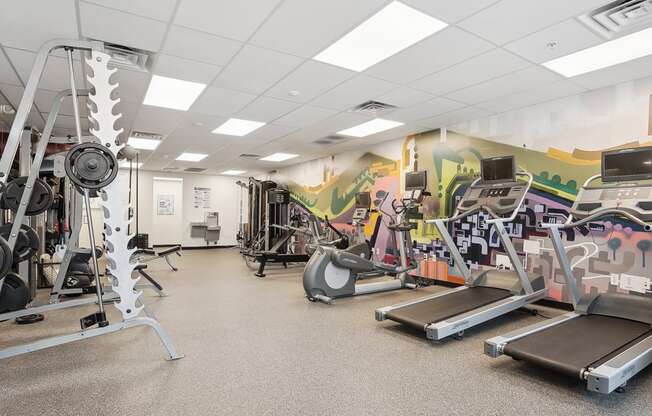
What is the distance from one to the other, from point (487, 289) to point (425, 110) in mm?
2525

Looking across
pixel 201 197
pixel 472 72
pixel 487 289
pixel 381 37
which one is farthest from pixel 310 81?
pixel 201 197

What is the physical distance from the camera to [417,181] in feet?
18.5

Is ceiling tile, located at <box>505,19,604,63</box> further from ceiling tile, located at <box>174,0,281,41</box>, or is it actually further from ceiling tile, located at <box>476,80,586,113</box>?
ceiling tile, located at <box>174,0,281,41</box>

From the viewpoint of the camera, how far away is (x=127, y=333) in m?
3.52

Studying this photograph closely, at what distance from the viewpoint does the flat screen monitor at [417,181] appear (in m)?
5.55

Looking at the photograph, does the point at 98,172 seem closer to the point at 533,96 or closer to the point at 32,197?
the point at 32,197

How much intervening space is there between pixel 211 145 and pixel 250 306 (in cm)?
423

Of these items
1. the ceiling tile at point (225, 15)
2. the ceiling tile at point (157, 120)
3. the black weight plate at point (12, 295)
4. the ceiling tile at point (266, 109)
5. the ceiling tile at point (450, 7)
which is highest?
the ceiling tile at point (450, 7)

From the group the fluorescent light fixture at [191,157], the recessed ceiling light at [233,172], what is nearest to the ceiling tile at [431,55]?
the fluorescent light fixture at [191,157]

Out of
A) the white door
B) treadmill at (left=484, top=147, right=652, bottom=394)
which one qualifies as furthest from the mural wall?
the white door

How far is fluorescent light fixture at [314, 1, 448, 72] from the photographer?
2.76 m

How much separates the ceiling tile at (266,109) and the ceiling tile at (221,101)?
115mm

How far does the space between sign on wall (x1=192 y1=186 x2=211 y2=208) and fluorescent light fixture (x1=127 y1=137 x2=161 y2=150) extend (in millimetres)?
4790

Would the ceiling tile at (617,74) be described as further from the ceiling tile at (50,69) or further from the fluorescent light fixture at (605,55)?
the ceiling tile at (50,69)
